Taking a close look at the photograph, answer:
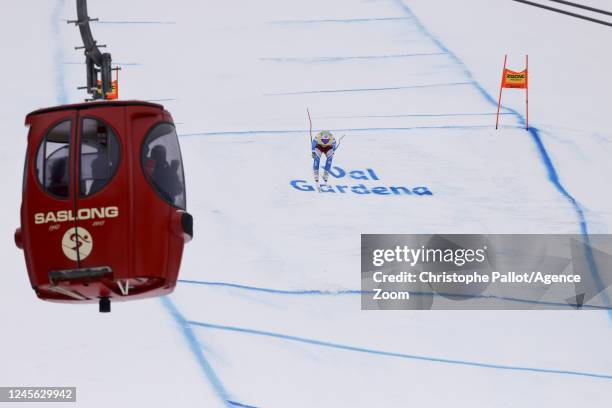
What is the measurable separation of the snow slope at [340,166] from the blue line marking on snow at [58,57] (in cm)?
3

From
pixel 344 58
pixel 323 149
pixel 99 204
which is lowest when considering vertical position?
pixel 323 149

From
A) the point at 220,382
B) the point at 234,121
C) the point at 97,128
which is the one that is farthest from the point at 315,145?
the point at 97,128

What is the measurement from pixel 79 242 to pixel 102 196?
0.36m

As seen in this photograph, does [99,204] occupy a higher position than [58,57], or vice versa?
[58,57]

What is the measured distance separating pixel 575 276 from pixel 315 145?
3105 millimetres

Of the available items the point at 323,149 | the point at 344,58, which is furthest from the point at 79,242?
the point at 344,58

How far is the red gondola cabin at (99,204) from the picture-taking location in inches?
476

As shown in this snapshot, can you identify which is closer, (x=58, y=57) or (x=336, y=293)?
A: (x=336, y=293)

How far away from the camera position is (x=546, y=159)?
19.2 m

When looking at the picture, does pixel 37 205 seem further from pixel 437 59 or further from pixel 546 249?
pixel 437 59

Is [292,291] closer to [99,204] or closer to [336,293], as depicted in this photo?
[336,293]

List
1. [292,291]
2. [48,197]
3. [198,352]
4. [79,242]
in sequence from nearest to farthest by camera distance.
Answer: [79,242]
[48,197]
[198,352]
[292,291]

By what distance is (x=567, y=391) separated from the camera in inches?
664

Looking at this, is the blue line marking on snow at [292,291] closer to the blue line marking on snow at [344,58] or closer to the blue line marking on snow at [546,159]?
the blue line marking on snow at [546,159]
